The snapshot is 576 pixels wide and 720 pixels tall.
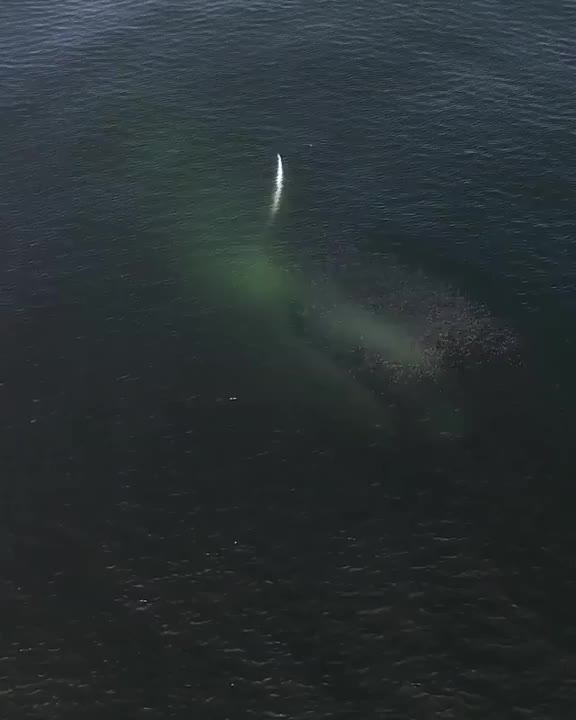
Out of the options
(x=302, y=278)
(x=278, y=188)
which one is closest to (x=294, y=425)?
(x=302, y=278)

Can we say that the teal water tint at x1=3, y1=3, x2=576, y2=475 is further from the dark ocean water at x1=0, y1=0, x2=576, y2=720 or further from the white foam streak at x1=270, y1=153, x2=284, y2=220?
the white foam streak at x1=270, y1=153, x2=284, y2=220

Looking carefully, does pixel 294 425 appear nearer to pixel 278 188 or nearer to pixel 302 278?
pixel 302 278

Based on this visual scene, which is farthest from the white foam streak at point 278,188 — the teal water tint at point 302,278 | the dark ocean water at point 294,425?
the dark ocean water at point 294,425

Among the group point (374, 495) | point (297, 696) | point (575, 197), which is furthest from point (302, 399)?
point (575, 197)

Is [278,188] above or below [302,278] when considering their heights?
above

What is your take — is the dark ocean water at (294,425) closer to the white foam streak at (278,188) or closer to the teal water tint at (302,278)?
the teal water tint at (302,278)

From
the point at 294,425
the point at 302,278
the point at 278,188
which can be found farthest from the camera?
the point at 278,188

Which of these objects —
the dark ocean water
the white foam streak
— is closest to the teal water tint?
the dark ocean water

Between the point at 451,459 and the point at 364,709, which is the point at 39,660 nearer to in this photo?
the point at 364,709
